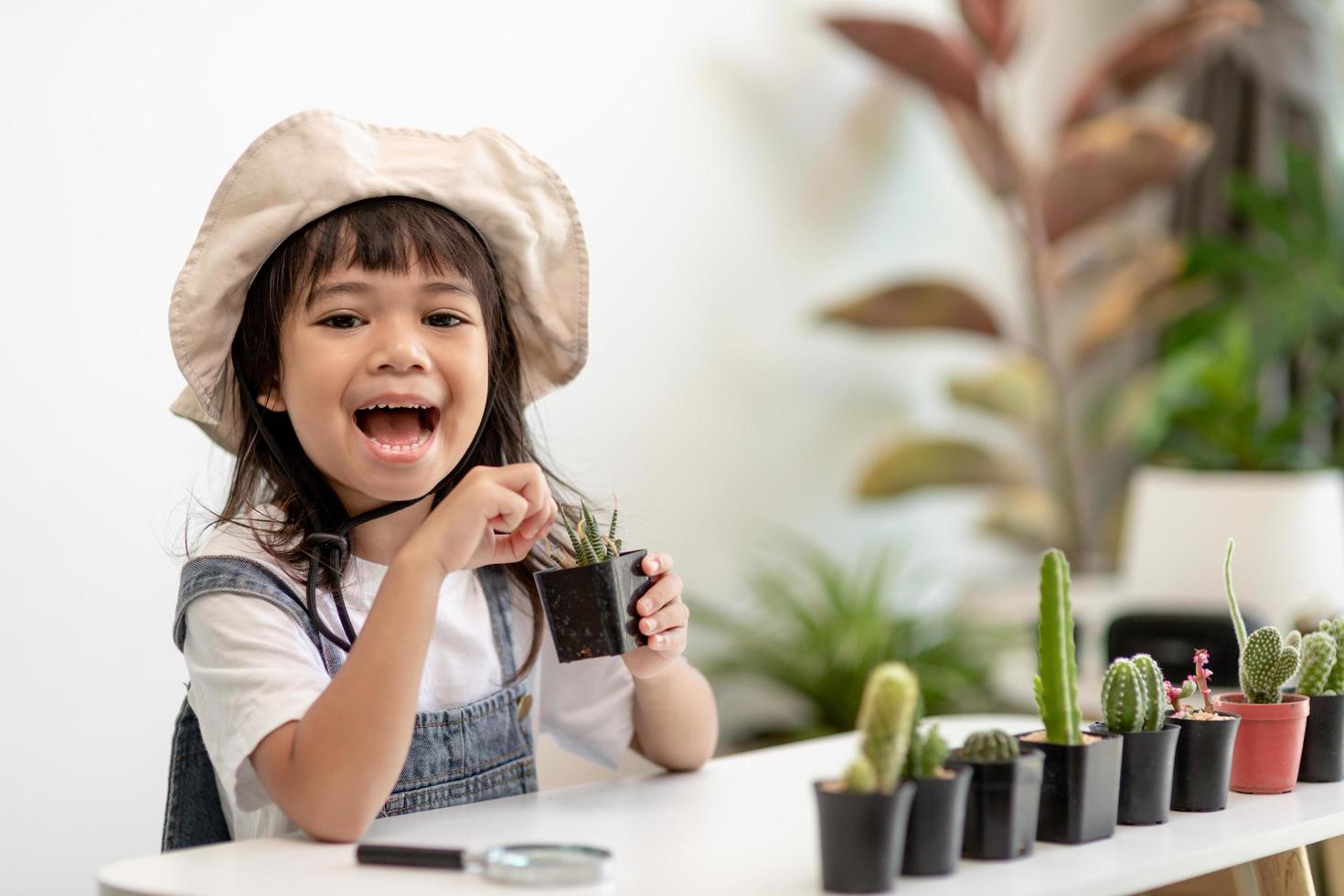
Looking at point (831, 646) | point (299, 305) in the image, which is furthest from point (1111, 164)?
point (299, 305)

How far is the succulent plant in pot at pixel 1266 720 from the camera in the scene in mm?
1013

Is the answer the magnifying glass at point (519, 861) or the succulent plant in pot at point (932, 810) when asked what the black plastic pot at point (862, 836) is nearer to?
the succulent plant in pot at point (932, 810)

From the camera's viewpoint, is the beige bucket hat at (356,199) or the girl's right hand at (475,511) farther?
the beige bucket hat at (356,199)

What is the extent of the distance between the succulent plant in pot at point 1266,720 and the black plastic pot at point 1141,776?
0.11 metres

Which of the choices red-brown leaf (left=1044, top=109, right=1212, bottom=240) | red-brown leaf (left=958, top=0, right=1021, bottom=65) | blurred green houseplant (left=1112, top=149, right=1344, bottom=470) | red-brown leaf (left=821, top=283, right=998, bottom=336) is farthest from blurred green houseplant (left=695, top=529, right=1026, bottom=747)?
red-brown leaf (left=958, top=0, right=1021, bottom=65)

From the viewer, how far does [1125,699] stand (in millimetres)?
928

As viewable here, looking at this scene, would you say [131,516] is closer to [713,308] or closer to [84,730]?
[84,730]

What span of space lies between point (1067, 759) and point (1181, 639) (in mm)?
1385

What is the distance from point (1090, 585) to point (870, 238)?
2.82ft

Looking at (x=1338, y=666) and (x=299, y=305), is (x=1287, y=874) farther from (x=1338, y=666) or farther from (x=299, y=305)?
(x=299, y=305)

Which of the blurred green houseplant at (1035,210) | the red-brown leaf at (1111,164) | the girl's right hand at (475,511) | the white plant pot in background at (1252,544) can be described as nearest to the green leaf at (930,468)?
the blurred green houseplant at (1035,210)

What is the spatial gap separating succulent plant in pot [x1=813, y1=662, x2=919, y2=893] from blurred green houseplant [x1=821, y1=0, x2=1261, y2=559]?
2.14 m

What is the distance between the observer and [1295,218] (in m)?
3.23

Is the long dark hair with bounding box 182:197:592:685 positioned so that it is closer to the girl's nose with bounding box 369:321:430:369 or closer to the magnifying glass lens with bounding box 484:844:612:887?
the girl's nose with bounding box 369:321:430:369
